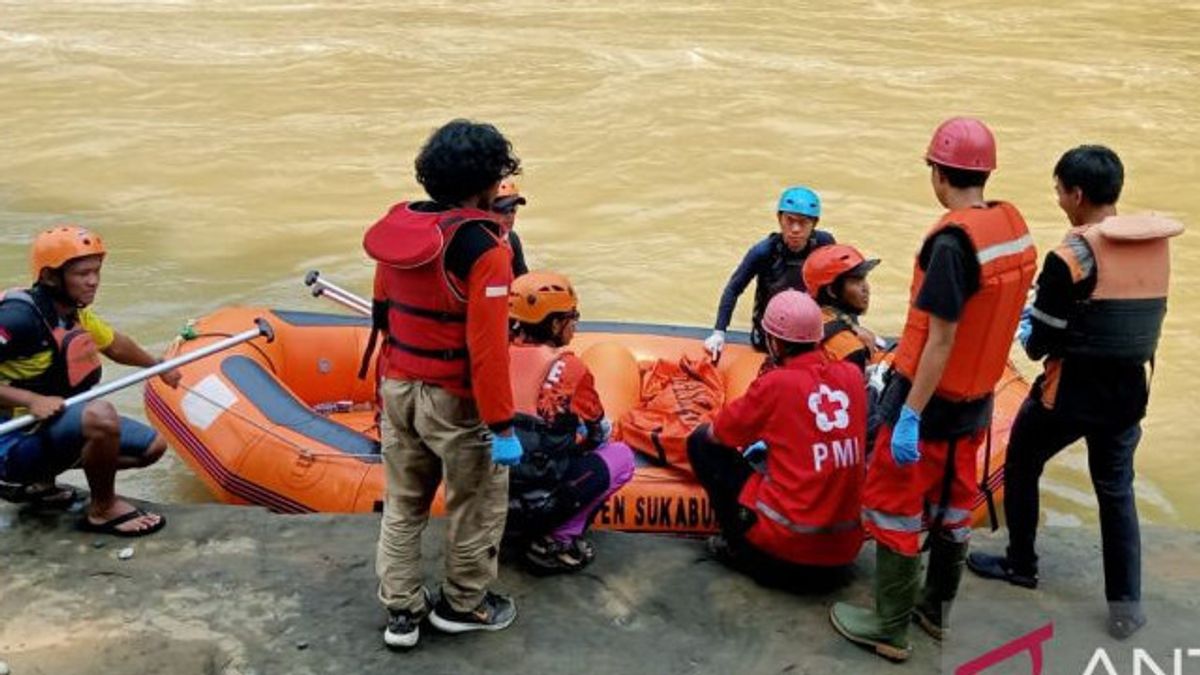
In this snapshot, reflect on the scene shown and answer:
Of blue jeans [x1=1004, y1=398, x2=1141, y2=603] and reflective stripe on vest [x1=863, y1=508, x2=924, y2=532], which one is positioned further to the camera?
blue jeans [x1=1004, y1=398, x2=1141, y2=603]

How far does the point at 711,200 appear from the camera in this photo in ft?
35.5

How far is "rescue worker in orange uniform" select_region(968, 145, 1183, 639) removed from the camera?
332 cm

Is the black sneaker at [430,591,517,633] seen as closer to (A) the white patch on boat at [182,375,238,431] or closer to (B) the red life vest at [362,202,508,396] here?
(B) the red life vest at [362,202,508,396]

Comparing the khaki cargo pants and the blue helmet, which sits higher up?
the blue helmet

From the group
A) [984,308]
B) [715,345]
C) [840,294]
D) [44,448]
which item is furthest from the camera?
[715,345]

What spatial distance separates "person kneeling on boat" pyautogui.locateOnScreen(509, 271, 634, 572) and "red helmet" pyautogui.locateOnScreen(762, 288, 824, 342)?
0.60 meters

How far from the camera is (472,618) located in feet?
11.5

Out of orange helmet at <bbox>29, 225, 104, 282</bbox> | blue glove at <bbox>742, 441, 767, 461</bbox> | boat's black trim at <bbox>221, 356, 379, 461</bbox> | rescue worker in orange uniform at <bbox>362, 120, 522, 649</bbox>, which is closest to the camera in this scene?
rescue worker in orange uniform at <bbox>362, 120, 522, 649</bbox>

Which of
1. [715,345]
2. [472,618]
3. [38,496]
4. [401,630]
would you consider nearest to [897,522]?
[472,618]

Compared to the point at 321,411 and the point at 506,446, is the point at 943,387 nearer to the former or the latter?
the point at 506,446

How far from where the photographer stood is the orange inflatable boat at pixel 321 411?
4.59 meters

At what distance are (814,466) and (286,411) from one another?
2388 mm

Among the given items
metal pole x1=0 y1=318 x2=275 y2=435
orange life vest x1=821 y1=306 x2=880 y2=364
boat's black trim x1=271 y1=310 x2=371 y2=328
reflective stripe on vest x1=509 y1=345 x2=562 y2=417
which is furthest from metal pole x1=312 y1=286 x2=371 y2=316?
orange life vest x1=821 y1=306 x2=880 y2=364

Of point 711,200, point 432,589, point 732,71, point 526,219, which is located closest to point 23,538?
point 432,589
